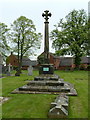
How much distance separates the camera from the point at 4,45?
30.2 m

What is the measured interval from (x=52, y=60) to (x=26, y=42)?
23642mm

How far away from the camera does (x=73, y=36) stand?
32.4m

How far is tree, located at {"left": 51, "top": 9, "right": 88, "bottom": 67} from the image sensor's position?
31.7 m

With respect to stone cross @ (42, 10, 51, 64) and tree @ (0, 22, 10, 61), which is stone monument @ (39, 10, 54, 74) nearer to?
stone cross @ (42, 10, 51, 64)

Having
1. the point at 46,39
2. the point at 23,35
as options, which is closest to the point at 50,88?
the point at 46,39

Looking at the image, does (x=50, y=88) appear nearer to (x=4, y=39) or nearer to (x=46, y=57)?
(x=46, y=57)

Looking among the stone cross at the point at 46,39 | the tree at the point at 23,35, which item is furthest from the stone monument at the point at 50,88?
the tree at the point at 23,35

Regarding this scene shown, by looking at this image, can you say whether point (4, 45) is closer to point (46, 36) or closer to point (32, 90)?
point (46, 36)

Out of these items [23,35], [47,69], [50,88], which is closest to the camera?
[50,88]

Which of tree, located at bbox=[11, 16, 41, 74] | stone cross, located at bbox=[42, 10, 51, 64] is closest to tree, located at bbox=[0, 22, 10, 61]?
tree, located at bbox=[11, 16, 41, 74]

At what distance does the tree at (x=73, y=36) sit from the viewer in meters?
31.7

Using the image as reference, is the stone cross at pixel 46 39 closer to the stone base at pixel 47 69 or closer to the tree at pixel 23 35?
the stone base at pixel 47 69

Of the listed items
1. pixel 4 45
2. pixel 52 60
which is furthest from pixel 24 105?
pixel 52 60

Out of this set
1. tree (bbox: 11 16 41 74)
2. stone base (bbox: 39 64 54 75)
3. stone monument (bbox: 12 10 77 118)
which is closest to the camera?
stone monument (bbox: 12 10 77 118)
